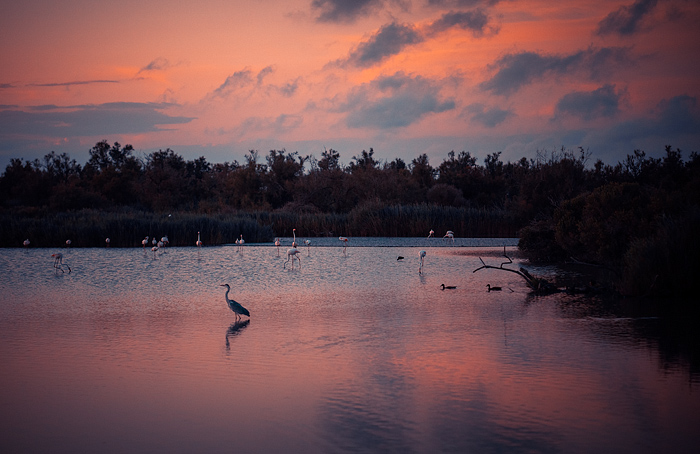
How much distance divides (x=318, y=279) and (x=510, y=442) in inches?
479

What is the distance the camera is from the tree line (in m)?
16.2

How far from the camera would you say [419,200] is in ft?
174

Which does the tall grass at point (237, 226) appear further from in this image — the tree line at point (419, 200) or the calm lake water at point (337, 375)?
the calm lake water at point (337, 375)

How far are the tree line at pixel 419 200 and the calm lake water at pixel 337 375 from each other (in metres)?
4.08

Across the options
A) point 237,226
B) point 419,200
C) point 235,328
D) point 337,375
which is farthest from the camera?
point 419,200

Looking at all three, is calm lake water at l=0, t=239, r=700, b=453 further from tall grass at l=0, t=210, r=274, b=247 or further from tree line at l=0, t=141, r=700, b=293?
tall grass at l=0, t=210, r=274, b=247

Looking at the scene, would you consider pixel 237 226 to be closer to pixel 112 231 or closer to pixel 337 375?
pixel 112 231

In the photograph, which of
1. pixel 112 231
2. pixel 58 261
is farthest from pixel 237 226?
pixel 58 261

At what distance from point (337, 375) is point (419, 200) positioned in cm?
4658

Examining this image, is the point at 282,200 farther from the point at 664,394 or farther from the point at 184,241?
the point at 664,394

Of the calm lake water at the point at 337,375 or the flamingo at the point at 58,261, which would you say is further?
the flamingo at the point at 58,261

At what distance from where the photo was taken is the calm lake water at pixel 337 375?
5.29 m

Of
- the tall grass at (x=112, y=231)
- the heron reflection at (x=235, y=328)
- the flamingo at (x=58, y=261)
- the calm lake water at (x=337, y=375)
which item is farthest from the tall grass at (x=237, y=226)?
the heron reflection at (x=235, y=328)

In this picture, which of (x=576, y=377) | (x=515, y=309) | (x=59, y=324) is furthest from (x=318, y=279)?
(x=576, y=377)
